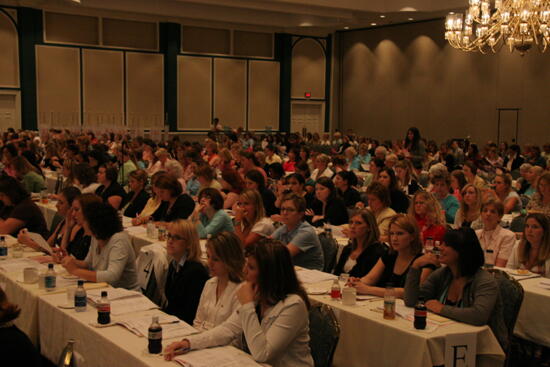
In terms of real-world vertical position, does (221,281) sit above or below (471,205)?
below

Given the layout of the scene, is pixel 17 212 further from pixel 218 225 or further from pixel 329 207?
pixel 329 207

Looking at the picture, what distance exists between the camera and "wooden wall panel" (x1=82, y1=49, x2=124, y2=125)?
71.9 feet

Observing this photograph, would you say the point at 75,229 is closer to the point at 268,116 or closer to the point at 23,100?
the point at 23,100

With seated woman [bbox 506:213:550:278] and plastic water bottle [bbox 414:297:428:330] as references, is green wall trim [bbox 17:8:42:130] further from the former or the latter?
plastic water bottle [bbox 414:297:428:330]

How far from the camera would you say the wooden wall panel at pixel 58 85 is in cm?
2097

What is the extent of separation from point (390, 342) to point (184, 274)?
1.44 m

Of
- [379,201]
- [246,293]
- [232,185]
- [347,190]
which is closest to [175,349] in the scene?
[246,293]

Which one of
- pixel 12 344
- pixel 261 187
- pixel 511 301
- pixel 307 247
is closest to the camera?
pixel 12 344

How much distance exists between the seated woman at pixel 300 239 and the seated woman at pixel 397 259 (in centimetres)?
76

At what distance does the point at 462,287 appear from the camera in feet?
13.3

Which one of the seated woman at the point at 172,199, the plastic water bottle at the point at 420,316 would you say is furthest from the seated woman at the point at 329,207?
the plastic water bottle at the point at 420,316

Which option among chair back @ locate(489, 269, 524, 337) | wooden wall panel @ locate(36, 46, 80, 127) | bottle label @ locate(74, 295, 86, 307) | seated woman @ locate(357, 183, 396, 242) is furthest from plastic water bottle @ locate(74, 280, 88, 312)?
wooden wall panel @ locate(36, 46, 80, 127)

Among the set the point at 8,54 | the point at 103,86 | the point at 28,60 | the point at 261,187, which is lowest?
the point at 261,187

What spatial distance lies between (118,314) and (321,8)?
18.8 m
